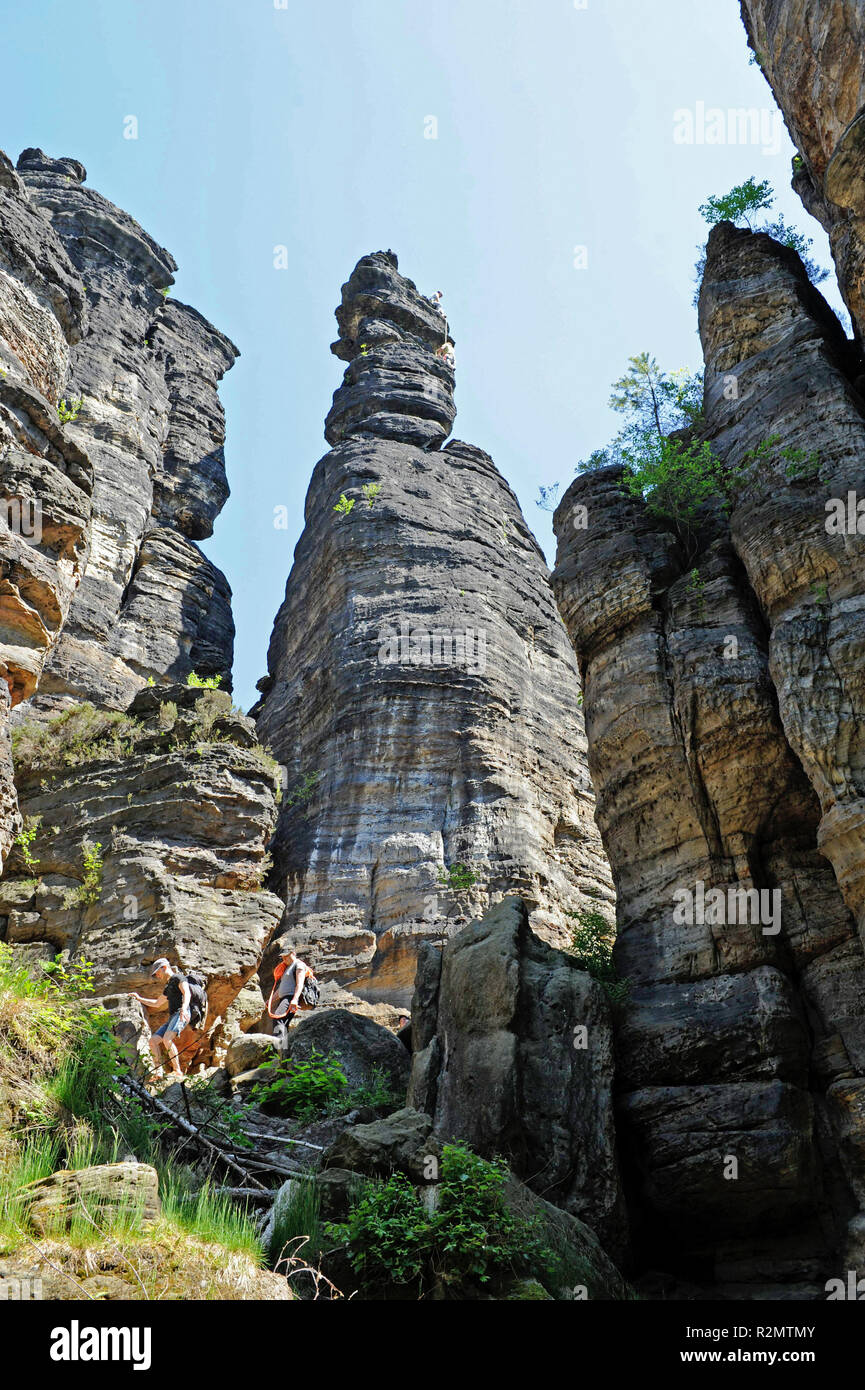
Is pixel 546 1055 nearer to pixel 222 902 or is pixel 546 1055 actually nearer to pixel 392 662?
pixel 222 902

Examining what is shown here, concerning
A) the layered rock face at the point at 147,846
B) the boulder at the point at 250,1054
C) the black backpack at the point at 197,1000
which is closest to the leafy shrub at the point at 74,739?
the layered rock face at the point at 147,846

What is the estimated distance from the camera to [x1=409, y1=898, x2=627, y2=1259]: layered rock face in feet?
37.7

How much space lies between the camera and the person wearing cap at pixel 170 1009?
14953mm

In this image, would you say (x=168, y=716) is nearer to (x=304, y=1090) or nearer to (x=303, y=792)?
(x=303, y=792)

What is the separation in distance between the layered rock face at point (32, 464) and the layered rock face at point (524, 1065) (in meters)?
5.89

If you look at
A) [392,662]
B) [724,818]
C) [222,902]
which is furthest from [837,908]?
[392,662]

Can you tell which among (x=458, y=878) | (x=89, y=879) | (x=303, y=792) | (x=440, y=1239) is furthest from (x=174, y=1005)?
(x=440, y=1239)

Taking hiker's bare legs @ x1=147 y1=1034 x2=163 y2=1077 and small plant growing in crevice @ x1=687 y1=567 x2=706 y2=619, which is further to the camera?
small plant growing in crevice @ x1=687 y1=567 x2=706 y2=619

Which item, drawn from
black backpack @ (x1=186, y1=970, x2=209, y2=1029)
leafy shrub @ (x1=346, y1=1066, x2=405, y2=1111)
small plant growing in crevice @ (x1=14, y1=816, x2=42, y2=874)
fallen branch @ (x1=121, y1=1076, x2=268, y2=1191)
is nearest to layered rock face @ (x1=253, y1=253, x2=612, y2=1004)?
black backpack @ (x1=186, y1=970, x2=209, y2=1029)

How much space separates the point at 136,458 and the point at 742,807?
2616 centimetres

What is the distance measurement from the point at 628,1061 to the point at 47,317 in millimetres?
13726

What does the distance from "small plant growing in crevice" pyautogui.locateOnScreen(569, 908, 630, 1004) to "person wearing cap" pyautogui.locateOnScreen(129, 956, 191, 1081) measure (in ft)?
19.7

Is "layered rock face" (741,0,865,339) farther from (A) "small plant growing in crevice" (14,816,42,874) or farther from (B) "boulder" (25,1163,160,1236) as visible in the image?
(A) "small plant growing in crevice" (14,816,42,874)

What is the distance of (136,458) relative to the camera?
34.4 metres
